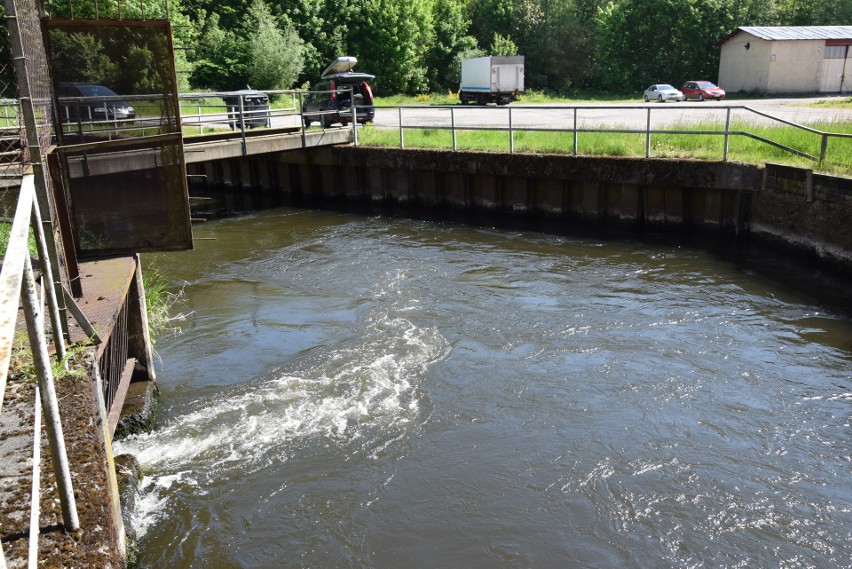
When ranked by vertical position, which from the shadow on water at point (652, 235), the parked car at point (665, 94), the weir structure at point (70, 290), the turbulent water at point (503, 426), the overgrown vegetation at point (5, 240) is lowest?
the shadow on water at point (652, 235)

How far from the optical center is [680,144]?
17.7 meters

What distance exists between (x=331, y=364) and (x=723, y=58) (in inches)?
1996

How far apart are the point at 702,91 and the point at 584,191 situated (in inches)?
1302

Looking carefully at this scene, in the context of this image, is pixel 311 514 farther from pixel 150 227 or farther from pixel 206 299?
pixel 206 299

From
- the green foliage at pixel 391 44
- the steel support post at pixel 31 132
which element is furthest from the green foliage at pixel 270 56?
the steel support post at pixel 31 132

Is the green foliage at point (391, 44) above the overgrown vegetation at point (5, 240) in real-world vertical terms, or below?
above

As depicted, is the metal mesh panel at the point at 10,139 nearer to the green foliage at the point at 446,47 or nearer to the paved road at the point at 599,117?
the paved road at the point at 599,117

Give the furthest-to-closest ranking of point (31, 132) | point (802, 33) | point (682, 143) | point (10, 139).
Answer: point (802, 33)
point (682, 143)
point (10, 139)
point (31, 132)

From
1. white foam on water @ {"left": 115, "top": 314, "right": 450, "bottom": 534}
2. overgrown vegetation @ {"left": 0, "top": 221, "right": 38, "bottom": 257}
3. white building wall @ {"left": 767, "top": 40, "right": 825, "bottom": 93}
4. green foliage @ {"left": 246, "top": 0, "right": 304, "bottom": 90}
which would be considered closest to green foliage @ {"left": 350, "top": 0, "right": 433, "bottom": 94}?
green foliage @ {"left": 246, "top": 0, "right": 304, "bottom": 90}

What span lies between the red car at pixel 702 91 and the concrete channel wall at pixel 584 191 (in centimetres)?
3173

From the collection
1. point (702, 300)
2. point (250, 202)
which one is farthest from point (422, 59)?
point (702, 300)

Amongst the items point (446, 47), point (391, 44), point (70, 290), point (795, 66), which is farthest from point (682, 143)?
point (446, 47)

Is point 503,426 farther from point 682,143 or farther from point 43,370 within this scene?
point 682,143

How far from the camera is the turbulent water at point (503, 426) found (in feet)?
21.0
